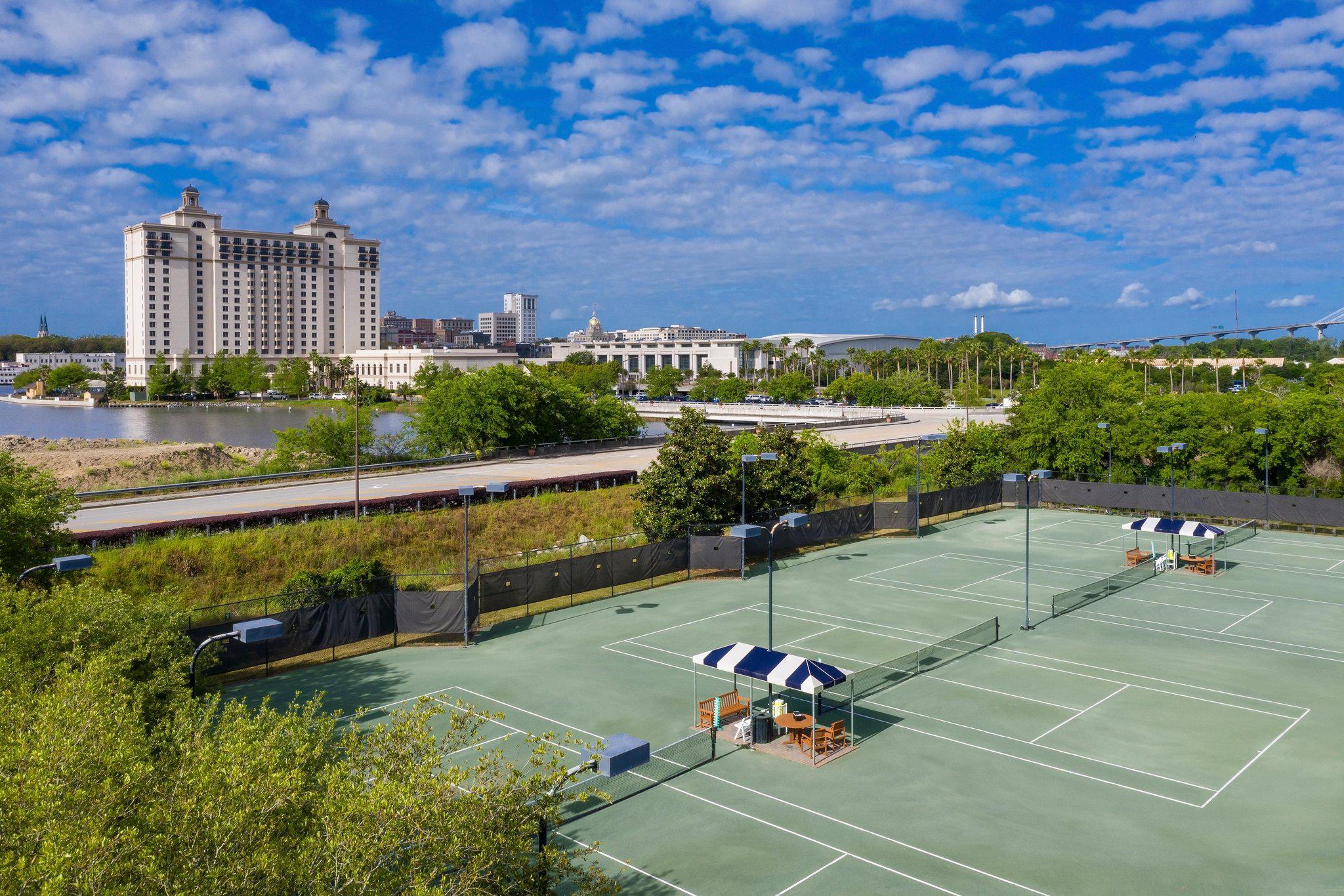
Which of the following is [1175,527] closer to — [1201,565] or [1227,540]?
[1201,565]

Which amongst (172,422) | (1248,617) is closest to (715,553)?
(1248,617)

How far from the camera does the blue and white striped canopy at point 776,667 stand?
70.7 feet

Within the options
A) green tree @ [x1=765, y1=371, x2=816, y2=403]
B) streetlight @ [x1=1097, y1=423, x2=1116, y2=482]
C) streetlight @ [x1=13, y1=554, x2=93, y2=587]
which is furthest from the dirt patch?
green tree @ [x1=765, y1=371, x2=816, y2=403]

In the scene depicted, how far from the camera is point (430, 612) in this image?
103 feet

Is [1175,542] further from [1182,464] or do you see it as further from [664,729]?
[664,729]

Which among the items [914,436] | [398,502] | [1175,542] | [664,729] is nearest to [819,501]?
[1175,542]

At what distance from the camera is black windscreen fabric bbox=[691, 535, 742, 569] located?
41156 millimetres

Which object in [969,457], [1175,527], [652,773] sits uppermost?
[969,457]

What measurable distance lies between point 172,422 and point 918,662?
142171 mm

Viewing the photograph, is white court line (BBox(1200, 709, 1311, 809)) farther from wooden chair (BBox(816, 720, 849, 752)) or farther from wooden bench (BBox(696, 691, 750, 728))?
wooden bench (BBox(696, 691, 750, 728))

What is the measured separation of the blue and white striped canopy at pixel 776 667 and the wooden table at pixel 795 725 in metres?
0.70

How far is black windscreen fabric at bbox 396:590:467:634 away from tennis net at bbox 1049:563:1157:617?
2048 centimetres

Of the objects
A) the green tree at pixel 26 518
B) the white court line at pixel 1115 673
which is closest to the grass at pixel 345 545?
the green tree at pixel 26 518

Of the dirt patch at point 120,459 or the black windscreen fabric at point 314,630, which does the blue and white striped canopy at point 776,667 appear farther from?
the dirt patch at point 120,459
